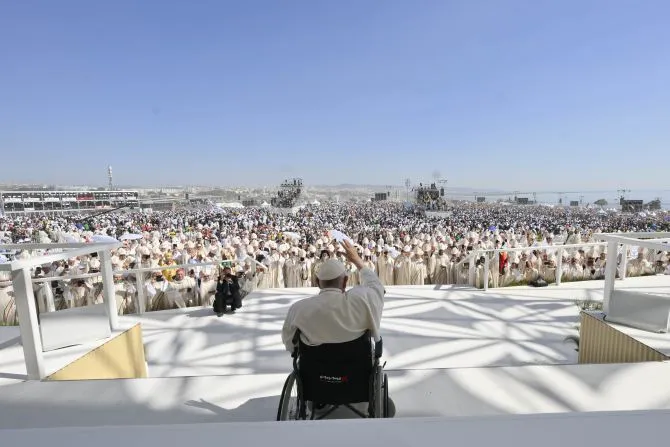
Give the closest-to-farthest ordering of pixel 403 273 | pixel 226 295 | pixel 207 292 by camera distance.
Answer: pixel 226 295 → pixel 207 292 → pixel 403 273

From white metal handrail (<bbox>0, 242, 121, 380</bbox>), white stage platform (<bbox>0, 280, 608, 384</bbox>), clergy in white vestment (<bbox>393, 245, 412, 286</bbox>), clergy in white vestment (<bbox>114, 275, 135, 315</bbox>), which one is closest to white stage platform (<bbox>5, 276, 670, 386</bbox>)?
white stage platform (<bbox>0, 280, 608, 384</bbox>)

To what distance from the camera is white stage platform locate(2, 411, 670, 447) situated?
820mm

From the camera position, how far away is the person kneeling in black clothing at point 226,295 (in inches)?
175

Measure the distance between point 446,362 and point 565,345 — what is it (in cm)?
135

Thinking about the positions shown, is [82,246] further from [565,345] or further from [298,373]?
[565,345]

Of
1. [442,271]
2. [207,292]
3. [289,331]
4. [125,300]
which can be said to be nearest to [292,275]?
[207,292]

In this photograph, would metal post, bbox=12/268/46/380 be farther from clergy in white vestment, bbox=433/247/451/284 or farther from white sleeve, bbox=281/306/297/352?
clergy in white vestment, bbox=433/247/451/284

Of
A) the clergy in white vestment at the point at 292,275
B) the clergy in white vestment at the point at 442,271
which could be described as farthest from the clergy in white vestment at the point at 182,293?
the clergy in white vestment at the point at 442,271

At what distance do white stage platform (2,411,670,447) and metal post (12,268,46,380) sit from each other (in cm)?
161

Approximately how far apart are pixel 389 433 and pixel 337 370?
2.48 feet

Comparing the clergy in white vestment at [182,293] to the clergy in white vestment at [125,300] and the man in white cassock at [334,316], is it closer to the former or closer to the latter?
the clergy in white vestment at [125,300]

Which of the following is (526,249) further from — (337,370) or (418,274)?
(337,370)

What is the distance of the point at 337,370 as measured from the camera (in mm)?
1578

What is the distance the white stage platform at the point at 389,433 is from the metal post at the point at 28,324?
1.61 meters
